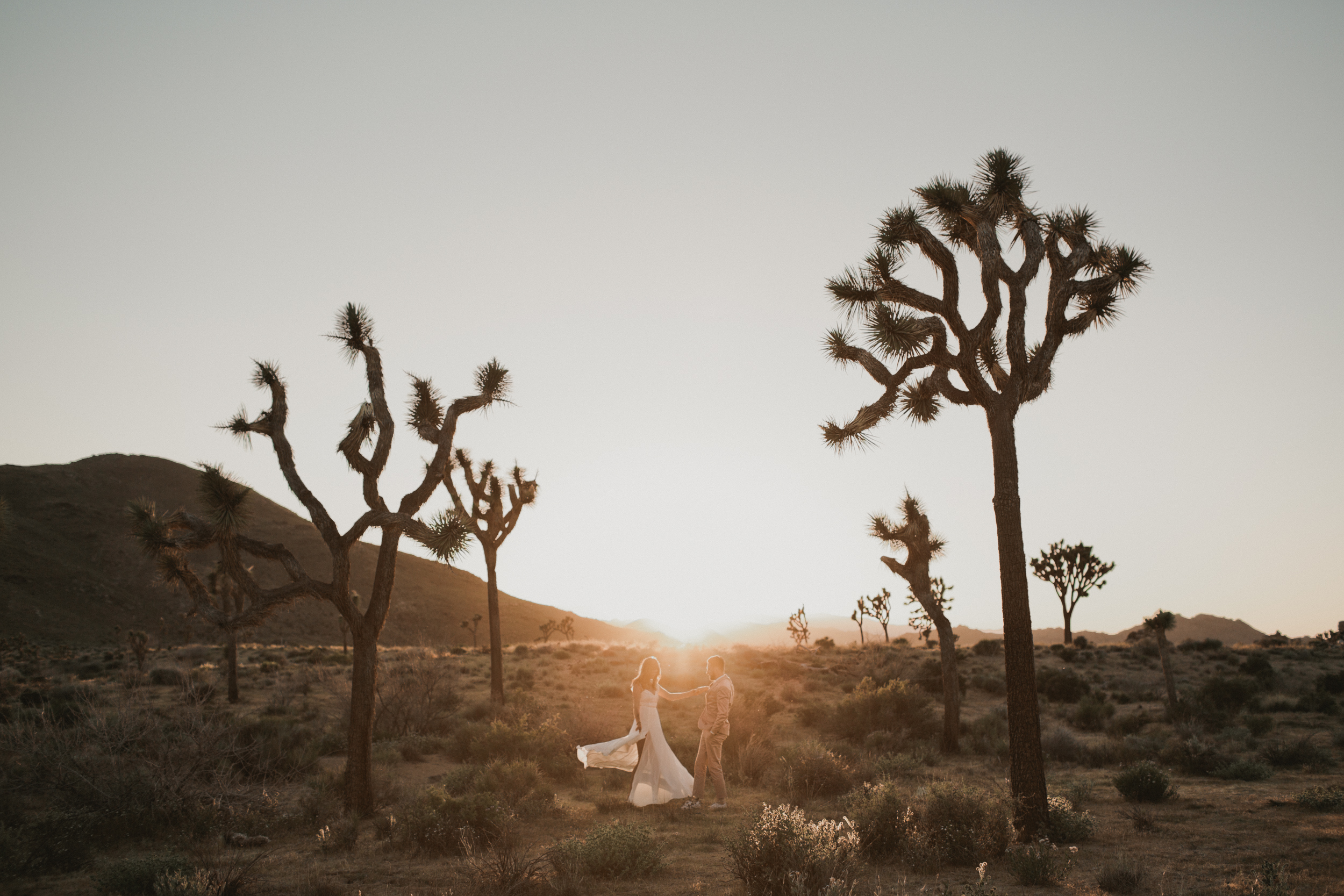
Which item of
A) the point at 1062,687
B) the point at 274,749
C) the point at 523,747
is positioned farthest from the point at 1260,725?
the point at 274,749

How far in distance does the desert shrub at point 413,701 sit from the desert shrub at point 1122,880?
14.0 meters

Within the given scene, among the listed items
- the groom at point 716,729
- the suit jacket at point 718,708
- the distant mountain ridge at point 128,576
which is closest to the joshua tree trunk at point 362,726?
the groom at point 716,729

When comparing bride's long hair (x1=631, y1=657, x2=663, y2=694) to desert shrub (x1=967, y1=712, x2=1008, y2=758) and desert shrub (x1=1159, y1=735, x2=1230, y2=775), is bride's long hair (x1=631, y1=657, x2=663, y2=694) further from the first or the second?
Result: desert shrub (x1=1159, y1=735, x2=1230, y2=775)

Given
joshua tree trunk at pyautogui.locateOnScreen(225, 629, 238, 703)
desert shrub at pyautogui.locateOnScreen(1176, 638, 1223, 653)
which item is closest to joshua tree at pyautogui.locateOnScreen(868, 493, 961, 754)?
joshua tree trunk at pyautogui.locateOnScreen(225, 629, 238, 703)

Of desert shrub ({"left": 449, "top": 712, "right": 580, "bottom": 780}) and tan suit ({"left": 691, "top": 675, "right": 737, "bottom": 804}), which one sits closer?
tan suit ({"left": 691, "top": 675, "right": 737, "bottom": 804})

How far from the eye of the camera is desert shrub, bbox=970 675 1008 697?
2575cm

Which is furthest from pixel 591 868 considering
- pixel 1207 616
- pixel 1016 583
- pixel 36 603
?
pixel 1207 616

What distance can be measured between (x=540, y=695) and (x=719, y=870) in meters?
17.6

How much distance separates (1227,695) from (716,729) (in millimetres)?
17949

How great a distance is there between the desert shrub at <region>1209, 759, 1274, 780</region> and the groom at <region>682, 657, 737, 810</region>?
339 inches

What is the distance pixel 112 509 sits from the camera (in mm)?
75750

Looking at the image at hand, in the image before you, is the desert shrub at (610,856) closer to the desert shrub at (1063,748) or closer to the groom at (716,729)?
the groom at (716,729)

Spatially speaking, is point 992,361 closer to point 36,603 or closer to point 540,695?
point 540,695

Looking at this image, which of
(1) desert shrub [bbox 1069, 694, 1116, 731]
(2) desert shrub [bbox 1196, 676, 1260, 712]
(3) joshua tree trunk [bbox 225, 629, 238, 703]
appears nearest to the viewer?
(1) desert shrub [bbox 1069, 694, 1116, 731]
